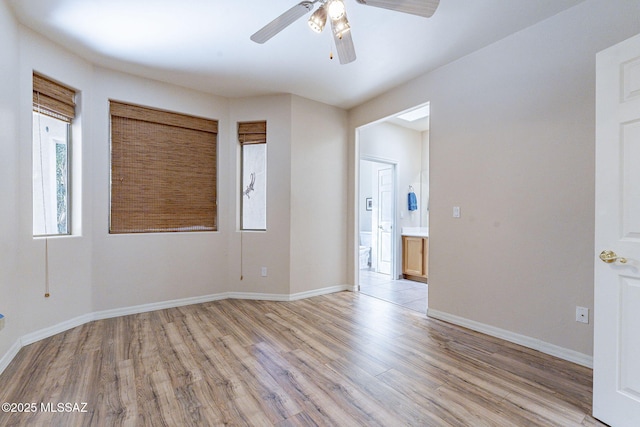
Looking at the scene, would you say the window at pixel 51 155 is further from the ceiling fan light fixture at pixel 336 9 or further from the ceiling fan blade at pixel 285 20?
the ceiling fan light fixture at pixel 336 9

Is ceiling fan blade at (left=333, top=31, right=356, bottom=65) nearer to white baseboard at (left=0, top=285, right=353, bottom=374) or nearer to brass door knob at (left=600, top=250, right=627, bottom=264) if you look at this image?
brass door knob at (left=600, top=250, right=627, bottom=264)

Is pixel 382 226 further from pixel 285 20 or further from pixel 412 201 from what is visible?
pixel 285 20

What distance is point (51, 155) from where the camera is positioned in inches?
111

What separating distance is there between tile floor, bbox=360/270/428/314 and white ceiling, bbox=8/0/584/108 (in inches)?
108

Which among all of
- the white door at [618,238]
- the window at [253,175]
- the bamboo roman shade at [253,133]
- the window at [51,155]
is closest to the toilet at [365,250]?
the window at [253,175]

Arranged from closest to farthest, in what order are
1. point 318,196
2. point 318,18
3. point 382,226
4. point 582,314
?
point 318,18 < point 582,314 < point 318,196 < point 382,226

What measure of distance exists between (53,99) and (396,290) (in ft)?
15.1

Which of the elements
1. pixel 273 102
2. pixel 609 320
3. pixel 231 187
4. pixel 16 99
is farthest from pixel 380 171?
pixel 16 99

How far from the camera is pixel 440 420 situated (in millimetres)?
1588

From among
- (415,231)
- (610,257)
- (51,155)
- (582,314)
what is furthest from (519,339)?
(51,155)

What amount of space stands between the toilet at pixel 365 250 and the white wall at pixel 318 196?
5.27 feet

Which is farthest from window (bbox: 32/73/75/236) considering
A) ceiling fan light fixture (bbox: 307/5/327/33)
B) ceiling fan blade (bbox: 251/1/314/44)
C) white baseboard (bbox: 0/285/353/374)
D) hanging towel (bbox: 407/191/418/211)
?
hanging towel (bbox: 407/191/418/211)

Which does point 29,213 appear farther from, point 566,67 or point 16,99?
point 566,67

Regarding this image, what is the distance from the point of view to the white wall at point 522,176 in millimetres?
2166
